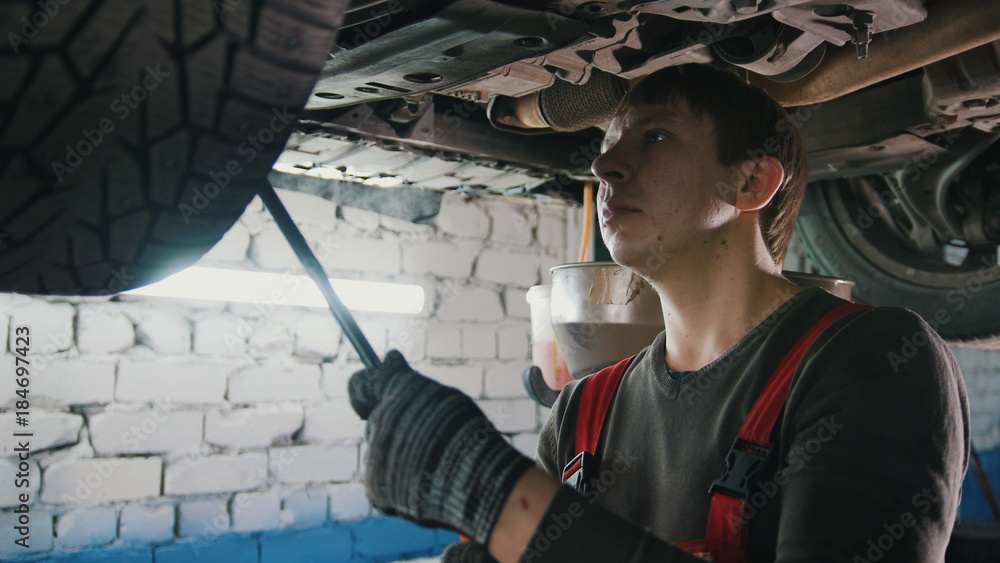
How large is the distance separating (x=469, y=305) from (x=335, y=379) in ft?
2.08

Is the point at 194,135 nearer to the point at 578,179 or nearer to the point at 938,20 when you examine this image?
the point at 938,20

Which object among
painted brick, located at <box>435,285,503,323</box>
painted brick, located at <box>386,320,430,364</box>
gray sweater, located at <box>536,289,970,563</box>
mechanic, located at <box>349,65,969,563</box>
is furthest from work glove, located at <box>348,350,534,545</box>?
painted brick, located at <box>435,285,503,323</box>

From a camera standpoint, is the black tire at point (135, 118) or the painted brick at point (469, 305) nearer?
the black tire at point (135, 118)

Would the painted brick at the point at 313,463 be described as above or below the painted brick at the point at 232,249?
below

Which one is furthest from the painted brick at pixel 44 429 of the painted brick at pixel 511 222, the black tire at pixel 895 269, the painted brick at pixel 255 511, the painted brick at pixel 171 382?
the black tire at pixel 895 269

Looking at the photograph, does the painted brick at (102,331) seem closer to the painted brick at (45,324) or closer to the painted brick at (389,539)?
the painted brick at (45,324)

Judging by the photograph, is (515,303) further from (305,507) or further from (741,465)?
(741,465)

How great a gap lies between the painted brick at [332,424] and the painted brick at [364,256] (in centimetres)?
50

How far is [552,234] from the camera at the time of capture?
127 inches

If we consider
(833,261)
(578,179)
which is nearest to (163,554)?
(578,179)

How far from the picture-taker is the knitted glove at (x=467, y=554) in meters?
0.76

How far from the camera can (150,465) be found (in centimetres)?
221

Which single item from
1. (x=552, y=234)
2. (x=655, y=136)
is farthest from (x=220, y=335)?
(x=655, y=136)

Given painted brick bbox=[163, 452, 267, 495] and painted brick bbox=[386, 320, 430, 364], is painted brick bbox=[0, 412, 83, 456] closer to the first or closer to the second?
painted brick bbox=[163, 452, 267, 495]
